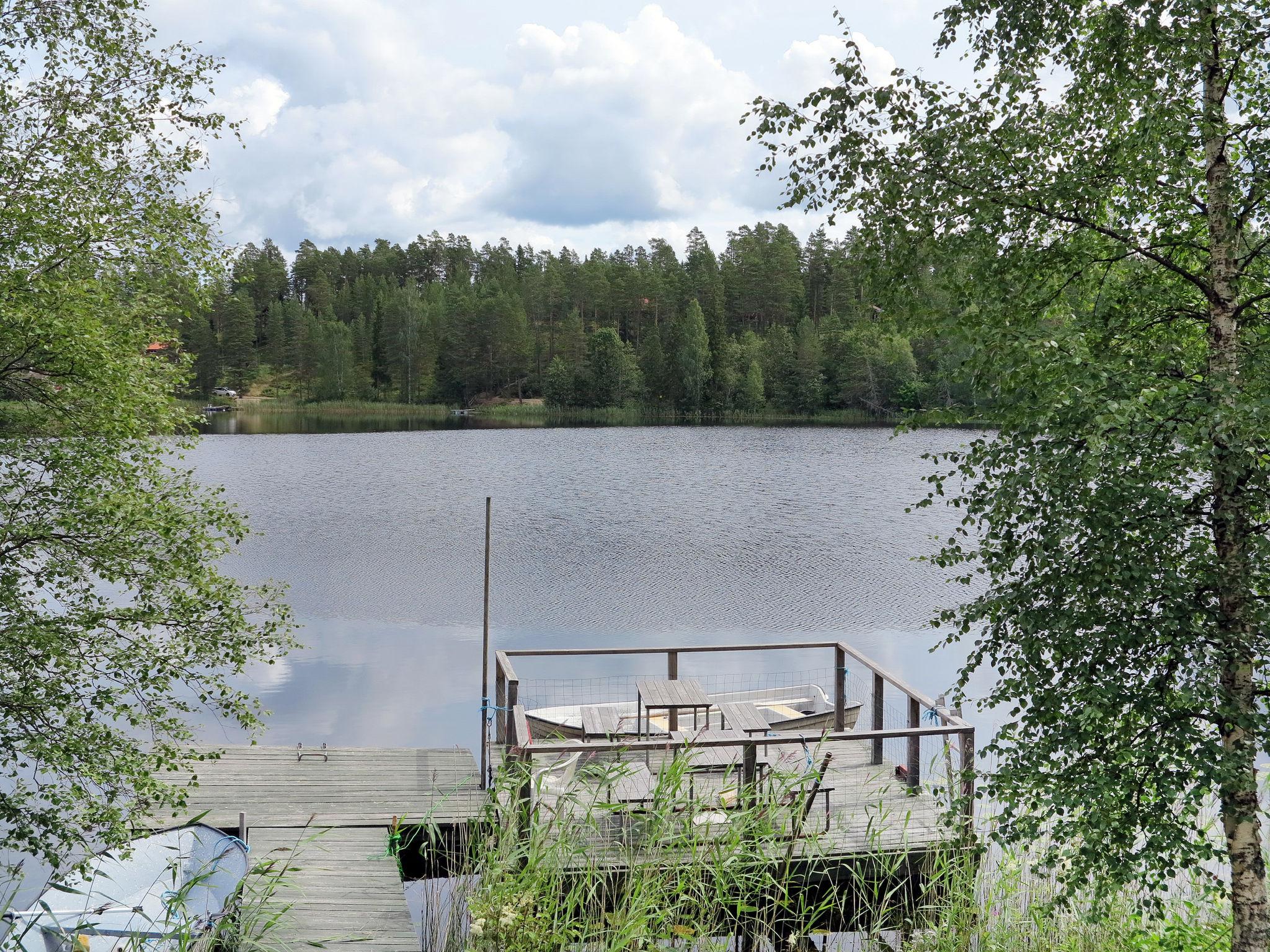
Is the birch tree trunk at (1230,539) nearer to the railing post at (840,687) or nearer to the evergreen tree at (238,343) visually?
the railing post at (840,687)

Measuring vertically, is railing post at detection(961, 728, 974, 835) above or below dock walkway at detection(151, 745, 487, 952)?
above

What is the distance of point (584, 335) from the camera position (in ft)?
259

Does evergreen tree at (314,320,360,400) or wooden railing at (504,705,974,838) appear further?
evergreen tree at (314,320,360,400)

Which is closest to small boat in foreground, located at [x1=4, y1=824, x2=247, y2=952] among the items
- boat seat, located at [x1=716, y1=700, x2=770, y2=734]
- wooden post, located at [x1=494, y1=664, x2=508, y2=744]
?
wooden post, located at [x1=494, y1=664, x2=508, y2=744]

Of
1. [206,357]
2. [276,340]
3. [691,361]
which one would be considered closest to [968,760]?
[691,361]

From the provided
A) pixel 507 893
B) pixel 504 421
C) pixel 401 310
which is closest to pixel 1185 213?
pixel 507 893

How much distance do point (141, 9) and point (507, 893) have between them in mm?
6661

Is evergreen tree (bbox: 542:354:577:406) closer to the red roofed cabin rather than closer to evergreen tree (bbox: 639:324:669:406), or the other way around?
evergreen tree (bbox: 639:324:669:406)

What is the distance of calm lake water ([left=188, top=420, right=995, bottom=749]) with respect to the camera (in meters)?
15.7

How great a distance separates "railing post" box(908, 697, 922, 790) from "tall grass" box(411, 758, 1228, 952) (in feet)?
3.16

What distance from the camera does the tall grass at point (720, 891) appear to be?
18.6 ft

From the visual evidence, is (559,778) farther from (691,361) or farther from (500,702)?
(691,361)

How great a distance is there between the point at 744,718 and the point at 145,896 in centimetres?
502

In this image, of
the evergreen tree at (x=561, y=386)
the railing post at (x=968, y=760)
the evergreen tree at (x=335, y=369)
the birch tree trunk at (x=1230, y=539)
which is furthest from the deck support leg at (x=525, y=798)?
the evergreen tree at (x=335, y=369)
